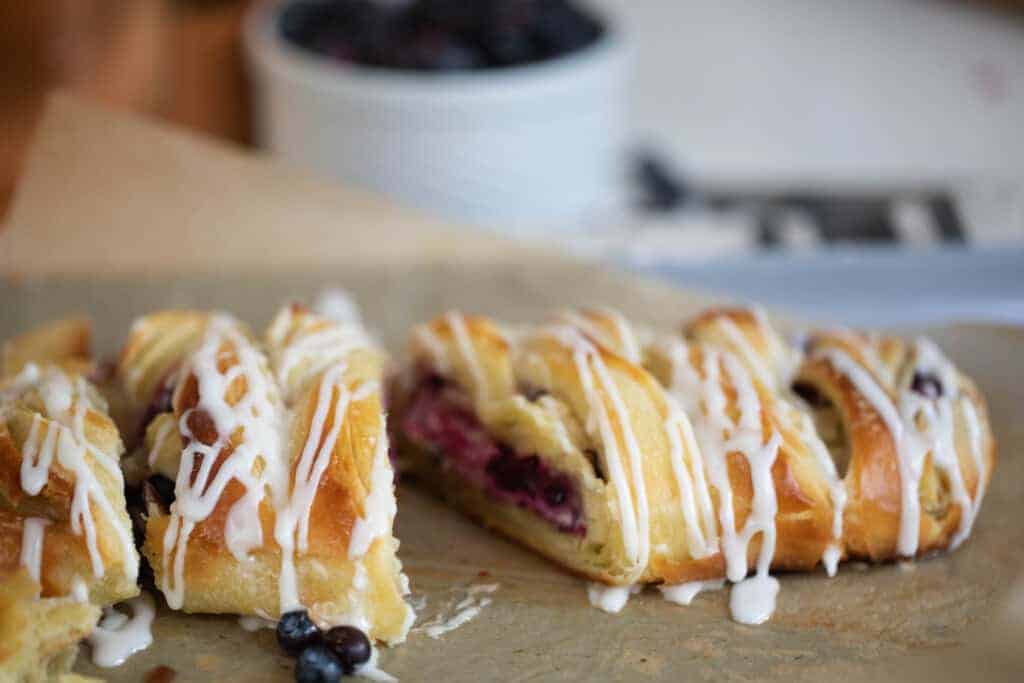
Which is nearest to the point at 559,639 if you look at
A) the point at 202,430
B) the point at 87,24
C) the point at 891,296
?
the point at 202,430

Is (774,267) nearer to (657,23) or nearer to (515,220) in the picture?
(515,220)

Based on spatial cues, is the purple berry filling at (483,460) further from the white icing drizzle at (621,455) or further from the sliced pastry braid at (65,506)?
the sliced pastry braid at (65,506)

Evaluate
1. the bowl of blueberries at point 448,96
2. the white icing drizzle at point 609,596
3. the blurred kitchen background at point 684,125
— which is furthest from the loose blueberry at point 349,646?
the bowl of blueberries at point 448,96

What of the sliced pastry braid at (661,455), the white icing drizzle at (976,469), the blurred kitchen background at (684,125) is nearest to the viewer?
the sliced pastry braid at (661,455)

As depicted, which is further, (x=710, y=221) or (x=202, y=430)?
(x=710, y=221)

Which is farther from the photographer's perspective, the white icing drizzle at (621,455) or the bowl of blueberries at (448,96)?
the bowl of blueberries at (448,96)

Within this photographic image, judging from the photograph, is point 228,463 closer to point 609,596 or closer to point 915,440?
point 609,596
